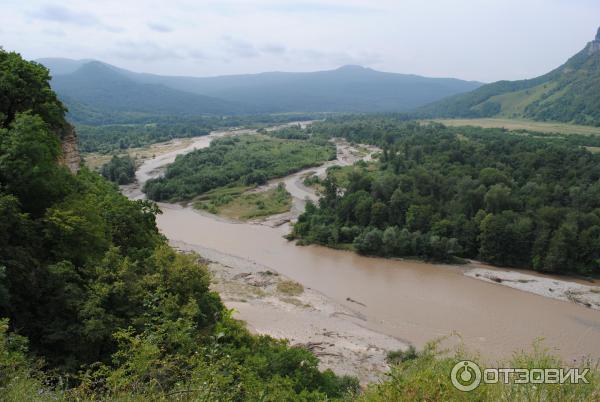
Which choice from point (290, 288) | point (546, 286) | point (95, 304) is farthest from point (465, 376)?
point (546, 286)

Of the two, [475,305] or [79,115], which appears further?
[79,115]

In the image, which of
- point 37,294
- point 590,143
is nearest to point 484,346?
point 37,294

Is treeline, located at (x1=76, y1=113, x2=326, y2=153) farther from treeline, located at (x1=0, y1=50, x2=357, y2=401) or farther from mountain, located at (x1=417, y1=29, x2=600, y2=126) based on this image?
treeline, located at (x1=0, y1=50, x2=357, y2=401)

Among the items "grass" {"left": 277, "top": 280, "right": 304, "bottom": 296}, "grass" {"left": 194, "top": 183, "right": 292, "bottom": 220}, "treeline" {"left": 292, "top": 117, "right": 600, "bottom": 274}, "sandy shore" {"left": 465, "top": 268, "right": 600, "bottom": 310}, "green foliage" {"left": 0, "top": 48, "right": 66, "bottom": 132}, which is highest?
"green foliage" {"left": 0, "top": 48, "right": 66, "bottom": 132}

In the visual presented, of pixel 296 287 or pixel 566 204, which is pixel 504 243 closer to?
pixel 566 204

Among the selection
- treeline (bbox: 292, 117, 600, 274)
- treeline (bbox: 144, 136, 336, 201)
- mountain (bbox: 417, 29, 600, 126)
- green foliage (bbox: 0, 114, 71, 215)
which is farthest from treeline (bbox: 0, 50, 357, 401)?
mountain (bbox: 417, 29, 600, 126)
